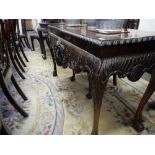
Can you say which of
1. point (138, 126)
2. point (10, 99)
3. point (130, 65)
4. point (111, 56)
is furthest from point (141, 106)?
point (10, 99)

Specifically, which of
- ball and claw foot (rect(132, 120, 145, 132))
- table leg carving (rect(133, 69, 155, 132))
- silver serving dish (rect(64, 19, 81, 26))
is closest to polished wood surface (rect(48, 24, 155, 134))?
table leg carving (rect(133, 69, 155, 132))

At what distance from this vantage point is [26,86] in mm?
1932

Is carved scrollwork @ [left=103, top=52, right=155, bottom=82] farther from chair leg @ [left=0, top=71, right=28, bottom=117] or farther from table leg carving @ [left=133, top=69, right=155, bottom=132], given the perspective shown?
chair leg @ [left=0, top=71, right=28, bottom=117]

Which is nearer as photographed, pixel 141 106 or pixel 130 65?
pixel 130 65

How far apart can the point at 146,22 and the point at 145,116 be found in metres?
1.20

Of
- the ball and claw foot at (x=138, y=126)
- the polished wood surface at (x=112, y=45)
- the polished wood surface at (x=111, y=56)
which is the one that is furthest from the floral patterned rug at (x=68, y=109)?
the polished wood surface at (x=112, y=45)

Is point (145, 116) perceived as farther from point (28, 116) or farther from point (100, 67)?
Answer: point (28, 116)

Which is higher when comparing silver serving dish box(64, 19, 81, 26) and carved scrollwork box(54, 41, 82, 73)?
silver serving dish box(64, 19, 81, 26)

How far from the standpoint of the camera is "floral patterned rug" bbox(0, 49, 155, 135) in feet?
4.02

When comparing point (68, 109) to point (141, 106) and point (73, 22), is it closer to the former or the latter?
point (141, 106)

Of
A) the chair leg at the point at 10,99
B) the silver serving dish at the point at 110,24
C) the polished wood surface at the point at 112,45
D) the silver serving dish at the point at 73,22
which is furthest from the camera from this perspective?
the silver serving dish at the point at 73,22

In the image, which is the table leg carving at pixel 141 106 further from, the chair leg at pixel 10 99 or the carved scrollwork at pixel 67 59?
the chair leg at pixel 10 99

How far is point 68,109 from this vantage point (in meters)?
1.46

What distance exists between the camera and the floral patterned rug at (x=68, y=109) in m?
1.22
